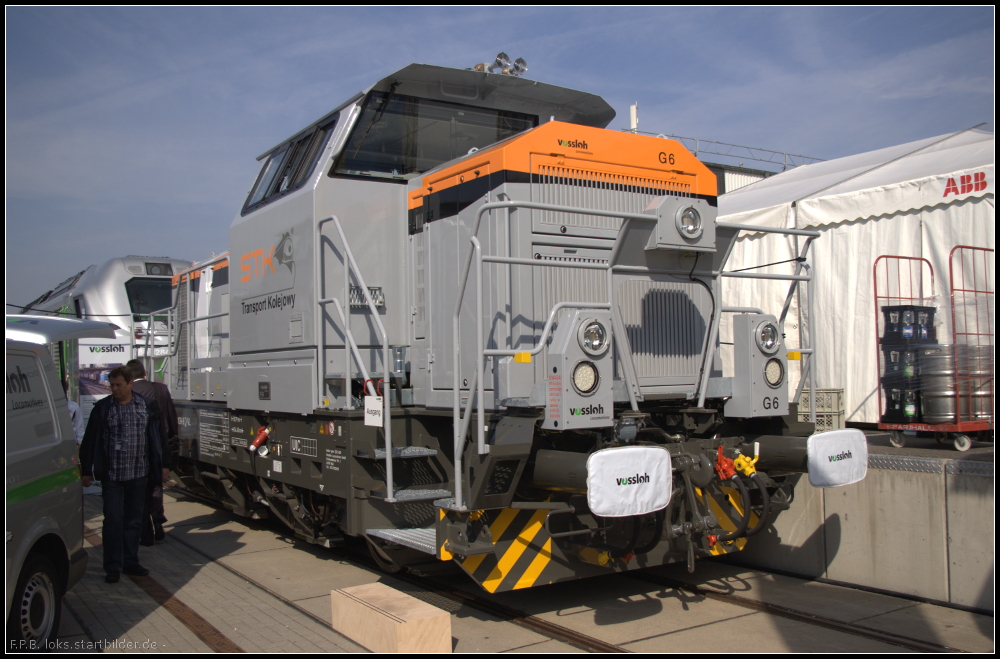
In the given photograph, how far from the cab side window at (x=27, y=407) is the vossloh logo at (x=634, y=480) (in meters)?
3.36

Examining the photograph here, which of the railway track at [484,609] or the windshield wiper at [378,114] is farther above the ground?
the windshield wiper at [378,114]

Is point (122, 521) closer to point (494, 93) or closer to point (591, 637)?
point (591, 637)

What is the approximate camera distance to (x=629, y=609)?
17.2 feet

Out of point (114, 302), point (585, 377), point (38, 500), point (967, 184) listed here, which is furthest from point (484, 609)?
point (114, 302)

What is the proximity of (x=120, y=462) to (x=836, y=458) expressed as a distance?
554 cm

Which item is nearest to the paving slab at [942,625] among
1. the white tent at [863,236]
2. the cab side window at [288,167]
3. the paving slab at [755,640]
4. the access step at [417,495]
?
the paving slab at [755,640]

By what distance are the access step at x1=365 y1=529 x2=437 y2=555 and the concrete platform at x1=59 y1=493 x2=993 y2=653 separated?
50 cm

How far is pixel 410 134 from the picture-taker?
6.55 m

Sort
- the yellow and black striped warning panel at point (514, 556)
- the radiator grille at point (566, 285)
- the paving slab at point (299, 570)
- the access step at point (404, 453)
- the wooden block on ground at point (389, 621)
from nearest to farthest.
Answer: the wooden block on ground at point (389, 621)
the yellow and black striped warning panel at point (514, 556)
the radiator grille at point (566, 285)
the access step at point (404, 453)
the paving slab at point (299, 570)

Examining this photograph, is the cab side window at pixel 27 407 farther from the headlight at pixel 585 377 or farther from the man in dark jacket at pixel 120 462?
the headlight at pixel 585 377

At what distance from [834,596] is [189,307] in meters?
8.32

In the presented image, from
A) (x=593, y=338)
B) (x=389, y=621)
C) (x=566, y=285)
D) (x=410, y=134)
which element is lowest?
(x=389, y=621)

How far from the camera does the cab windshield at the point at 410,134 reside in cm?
633

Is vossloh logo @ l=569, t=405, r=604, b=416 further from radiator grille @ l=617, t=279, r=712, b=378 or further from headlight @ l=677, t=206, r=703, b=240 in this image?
headlight @ l=677, t=206, r=703, b=240
